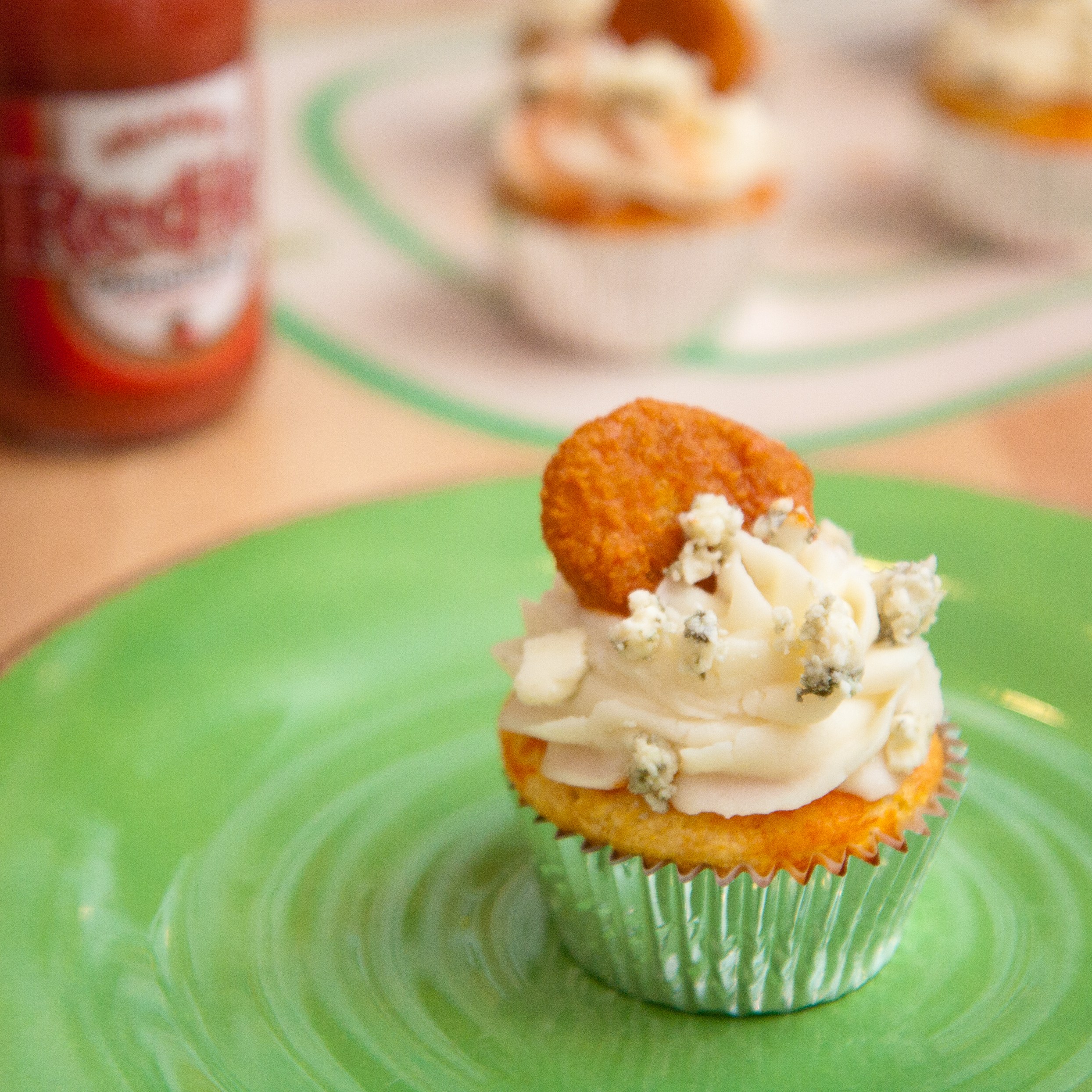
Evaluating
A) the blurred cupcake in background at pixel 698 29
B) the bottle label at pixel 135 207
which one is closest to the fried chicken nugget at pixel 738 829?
the bottle label at pixel 135 207

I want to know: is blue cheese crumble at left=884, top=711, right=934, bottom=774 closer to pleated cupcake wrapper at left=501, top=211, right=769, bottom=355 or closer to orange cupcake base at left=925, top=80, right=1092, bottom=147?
pleated cupcake wrapper at left=501, top=211, right=769, bottom=355

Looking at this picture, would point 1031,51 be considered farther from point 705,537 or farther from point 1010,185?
point 705,537

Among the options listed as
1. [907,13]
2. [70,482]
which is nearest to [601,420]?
[70,482]

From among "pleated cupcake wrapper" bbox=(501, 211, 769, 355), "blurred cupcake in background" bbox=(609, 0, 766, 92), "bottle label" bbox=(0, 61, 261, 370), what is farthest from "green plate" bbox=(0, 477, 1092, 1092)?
"blurred cupcake in background" bbox=(609, 0, 766, 92)

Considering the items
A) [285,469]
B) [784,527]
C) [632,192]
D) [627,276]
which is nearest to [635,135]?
[632,192]

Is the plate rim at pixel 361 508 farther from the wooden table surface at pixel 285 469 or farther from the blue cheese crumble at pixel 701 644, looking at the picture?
the blue cheese crumble at pixel 701 644

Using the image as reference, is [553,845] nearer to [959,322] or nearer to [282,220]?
[959,322]
